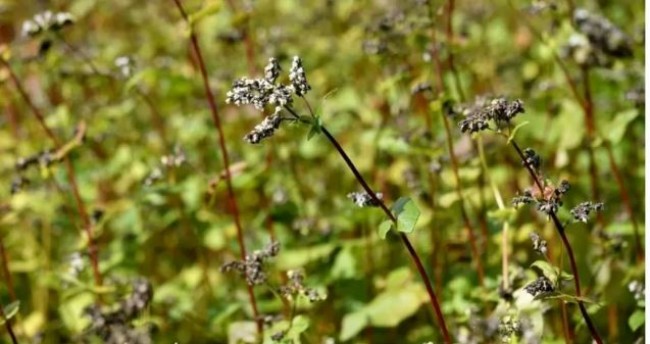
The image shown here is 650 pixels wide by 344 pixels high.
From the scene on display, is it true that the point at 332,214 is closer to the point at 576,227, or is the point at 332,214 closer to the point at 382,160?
the point at 382,160

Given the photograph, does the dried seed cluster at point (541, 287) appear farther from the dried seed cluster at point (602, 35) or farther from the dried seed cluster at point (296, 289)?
the dried seed cluster at point (602, 35)

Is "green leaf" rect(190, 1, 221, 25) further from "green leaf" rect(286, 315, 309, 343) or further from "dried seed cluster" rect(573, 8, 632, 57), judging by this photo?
"dried seed cluster" rect(573, 8, 632, 57)

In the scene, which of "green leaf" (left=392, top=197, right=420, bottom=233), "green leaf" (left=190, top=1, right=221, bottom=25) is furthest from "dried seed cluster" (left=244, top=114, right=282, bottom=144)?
"green leaf" (left=190, top=1, right=221, bottom=25)

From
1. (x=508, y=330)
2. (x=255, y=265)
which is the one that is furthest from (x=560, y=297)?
(x=255, y=265)

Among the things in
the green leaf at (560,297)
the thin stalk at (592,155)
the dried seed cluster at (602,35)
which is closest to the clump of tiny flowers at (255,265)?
the green leaf at (560,297)

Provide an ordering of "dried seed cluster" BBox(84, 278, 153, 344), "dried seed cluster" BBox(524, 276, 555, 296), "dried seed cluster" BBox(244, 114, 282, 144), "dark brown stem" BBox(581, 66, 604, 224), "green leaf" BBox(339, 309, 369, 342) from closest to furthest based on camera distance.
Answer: "dried seed cluster" BBox(244, 114, 282, 144)
"dried seed cluster" BBox(524, 276, 555, 296)
"dried seed cluster" BBox(84, 278, 153, 344)
"green leaf" BBox(339, 309, 369, 342)
"dark brown stem" BBox(581, 66, 604, 224)

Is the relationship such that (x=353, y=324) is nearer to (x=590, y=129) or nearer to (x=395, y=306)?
(x=395, y=306)
